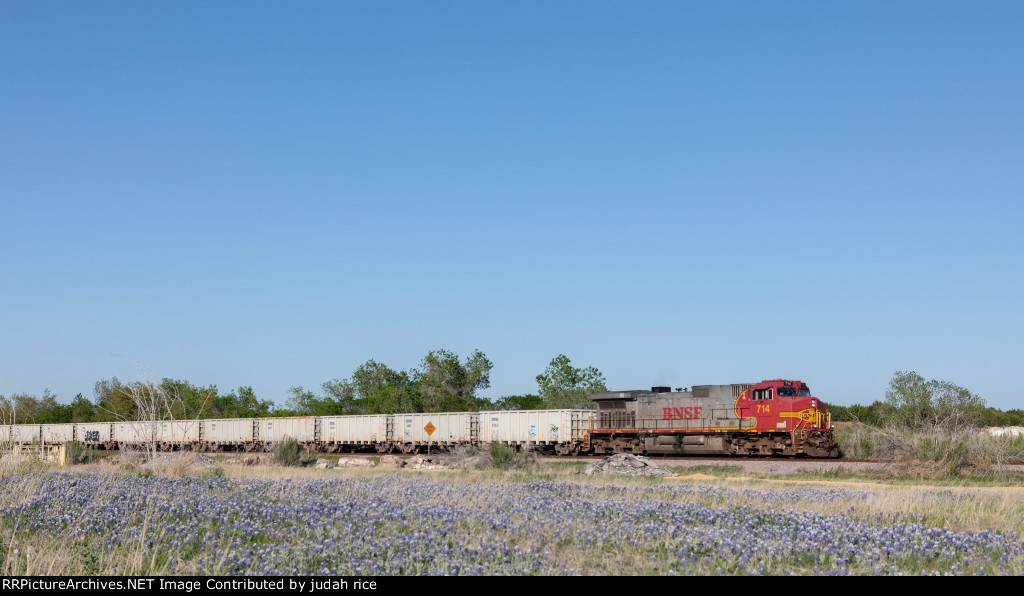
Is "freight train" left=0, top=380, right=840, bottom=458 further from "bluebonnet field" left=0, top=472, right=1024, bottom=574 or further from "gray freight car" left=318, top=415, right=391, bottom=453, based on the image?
"bluebonnet field" left=0, top=472, right=1024, bottom=574

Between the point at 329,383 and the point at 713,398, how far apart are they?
267 ft

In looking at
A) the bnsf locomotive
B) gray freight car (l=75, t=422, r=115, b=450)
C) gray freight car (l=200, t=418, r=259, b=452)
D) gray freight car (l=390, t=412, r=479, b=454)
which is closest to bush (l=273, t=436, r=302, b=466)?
gray freight car (l=390, t=412, r=479, b=454)

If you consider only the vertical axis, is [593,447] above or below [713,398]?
below

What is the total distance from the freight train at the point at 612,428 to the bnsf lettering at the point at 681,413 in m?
0.05

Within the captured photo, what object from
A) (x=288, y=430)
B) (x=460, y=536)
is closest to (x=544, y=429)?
(x=288, y=430)

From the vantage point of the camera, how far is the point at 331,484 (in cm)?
1509

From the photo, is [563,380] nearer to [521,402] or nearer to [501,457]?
[521,402]

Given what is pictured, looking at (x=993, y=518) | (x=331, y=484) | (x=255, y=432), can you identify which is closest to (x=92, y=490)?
(x=331, y=484)

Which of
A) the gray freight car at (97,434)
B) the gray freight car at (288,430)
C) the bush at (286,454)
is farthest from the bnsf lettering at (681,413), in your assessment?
the gray freight car at (97,434)

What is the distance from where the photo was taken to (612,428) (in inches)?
1676

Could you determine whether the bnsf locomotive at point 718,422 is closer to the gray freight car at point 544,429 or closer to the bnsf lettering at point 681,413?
the bnsf lettering at point 681,413

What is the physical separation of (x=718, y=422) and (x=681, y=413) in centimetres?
236
